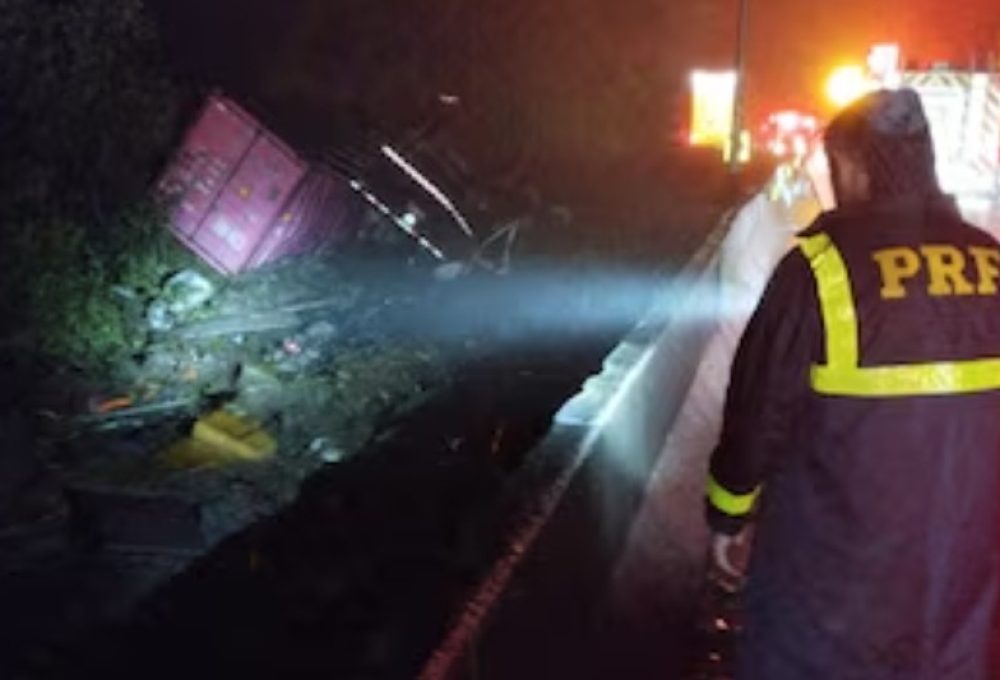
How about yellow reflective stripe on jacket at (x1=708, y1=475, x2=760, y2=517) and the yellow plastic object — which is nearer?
yellow reflective stripe on jacket at (x1=708, y1=475, x2=760, y2=517)

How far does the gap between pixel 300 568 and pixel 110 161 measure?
869 cm

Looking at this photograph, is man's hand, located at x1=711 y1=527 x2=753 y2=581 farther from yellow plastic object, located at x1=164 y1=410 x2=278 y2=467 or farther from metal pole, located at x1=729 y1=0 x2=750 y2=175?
metal pole, located at x1=729 y1=0 x2=750 y2=175

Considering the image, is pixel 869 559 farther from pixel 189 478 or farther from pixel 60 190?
pixel 60 190

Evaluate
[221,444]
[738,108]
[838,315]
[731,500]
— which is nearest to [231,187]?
[221,444]

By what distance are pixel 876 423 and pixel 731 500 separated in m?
0.42

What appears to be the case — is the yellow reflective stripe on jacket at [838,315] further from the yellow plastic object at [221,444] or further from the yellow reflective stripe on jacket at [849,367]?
the yellow plastic object at [221,444]

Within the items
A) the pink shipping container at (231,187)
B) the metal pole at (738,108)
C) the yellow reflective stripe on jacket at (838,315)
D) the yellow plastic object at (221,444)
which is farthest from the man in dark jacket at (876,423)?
the pink shipping container at (231,187)

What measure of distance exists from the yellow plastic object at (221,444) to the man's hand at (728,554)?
7749mm

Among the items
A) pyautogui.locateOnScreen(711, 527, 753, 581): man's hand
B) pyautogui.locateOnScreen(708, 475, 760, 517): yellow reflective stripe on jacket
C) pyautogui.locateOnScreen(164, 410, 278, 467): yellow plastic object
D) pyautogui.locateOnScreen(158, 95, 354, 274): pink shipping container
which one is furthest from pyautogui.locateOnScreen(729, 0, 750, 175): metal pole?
pyautogui.locateOnScreen(708, 475, 760, 517): yellow reflective stripe on jacket

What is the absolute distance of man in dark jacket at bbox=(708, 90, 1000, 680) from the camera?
8.72 ft

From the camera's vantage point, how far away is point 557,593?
4.06 metres

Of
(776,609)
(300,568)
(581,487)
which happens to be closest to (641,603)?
(581,487)

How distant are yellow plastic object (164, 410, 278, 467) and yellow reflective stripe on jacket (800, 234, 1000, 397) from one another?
8.34 meters

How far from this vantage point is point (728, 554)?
306cm
